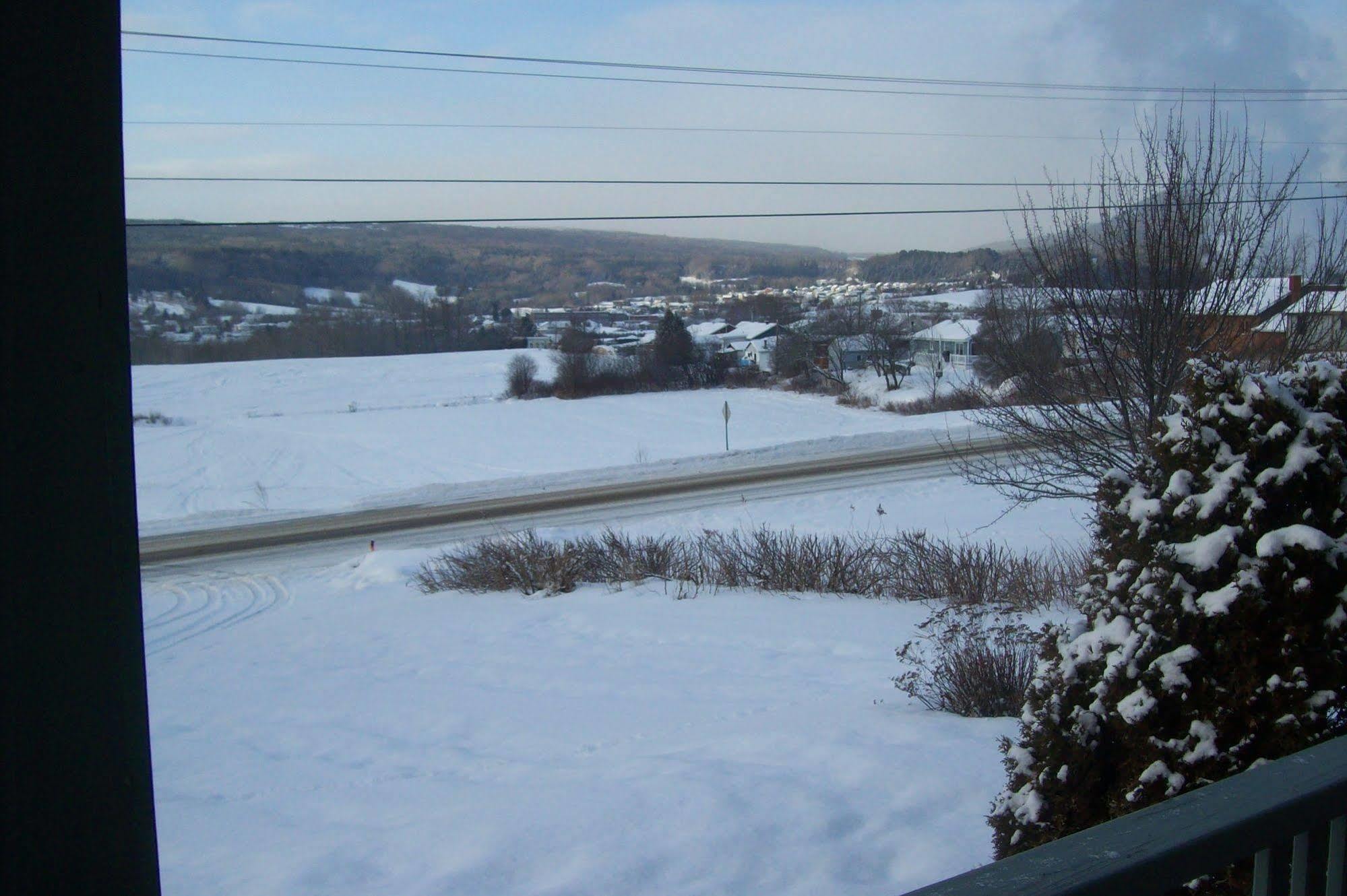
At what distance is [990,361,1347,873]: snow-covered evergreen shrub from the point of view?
2.85m

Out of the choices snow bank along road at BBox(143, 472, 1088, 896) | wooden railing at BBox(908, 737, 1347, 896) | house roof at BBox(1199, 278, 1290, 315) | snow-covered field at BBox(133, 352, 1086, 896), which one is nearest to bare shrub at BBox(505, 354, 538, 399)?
snow-covered field at BBox(133, 352, 1086, 896)

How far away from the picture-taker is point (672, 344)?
168 feet

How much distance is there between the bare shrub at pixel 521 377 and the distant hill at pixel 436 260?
11764 millimetres

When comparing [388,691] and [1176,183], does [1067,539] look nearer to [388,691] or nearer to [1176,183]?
[1176,183]

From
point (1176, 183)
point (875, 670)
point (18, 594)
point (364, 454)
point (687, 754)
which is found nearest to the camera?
point (18, 594)

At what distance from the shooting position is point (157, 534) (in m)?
21.9

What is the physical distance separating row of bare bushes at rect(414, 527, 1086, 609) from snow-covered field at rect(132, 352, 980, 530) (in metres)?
11.1

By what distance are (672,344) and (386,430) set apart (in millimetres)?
17236

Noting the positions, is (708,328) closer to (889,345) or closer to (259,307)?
(889,345)

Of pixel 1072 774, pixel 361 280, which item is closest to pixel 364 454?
pixel 361 280

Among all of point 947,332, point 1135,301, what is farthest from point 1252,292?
point 947,332

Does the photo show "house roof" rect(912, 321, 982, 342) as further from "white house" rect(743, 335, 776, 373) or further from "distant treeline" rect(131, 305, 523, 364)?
"distant treeline" rect(131, 305, 523, 364)

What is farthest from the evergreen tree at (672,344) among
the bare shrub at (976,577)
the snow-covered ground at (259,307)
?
the bare shrub at (976,577)

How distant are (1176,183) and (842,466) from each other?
17.0 m
